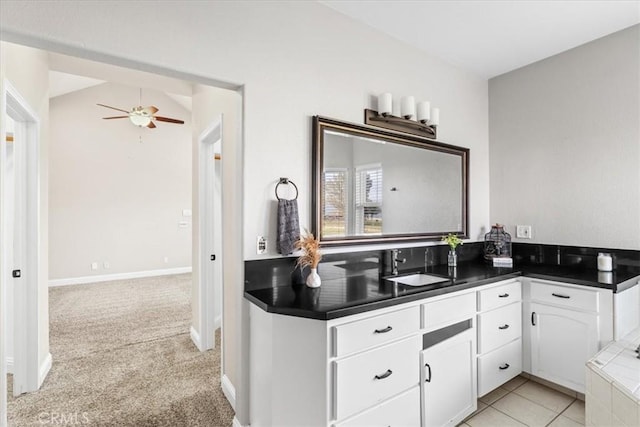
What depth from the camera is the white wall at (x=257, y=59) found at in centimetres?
137

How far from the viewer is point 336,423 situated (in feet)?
4.58

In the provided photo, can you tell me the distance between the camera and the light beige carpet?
2037 millimetres

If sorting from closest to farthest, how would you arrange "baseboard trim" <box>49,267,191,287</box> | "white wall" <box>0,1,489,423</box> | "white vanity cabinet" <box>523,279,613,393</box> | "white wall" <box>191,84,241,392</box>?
"white wall" <box>0,1,489,423</box> < "white vanity cabinet" <box>523,279,613,393</box> < "white wall" <box>191,84,241,392</box> < "baseboard trim" <box>49,267,191,287</box>

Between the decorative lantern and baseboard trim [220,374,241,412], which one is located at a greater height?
the decorative lantern

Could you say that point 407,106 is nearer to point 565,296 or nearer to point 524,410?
point 565,296

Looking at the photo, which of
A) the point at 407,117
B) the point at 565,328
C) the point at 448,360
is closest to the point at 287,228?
the point at 448,360

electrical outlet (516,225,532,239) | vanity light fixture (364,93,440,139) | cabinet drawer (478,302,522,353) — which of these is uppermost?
vanity light fixture (364,93,440,139)

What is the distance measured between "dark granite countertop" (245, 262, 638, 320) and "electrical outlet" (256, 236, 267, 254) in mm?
225

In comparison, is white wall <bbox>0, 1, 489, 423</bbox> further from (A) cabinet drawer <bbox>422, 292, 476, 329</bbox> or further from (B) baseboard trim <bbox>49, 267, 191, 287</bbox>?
(B) baseboard trim <bbox>49, 267, 191, 287</bbox>

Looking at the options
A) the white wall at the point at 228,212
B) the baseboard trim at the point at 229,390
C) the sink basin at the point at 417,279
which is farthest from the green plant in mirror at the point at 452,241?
the baseboard trim at the point at 229,390

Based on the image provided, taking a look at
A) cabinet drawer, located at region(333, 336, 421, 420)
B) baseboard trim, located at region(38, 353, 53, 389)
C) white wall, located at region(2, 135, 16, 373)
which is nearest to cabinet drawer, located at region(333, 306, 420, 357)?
cabinet drawer, located at region(333, 336, 421, 420)

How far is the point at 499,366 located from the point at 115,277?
6669 mm

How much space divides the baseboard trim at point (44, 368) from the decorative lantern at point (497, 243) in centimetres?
380

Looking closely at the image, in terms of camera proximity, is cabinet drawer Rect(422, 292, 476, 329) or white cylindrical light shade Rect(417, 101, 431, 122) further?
white cylindrical light shade Rect(417, 101, 431, 122)
